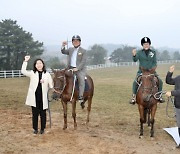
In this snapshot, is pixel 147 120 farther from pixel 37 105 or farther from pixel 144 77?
pixel 37 105

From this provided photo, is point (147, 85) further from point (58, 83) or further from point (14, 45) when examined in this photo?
point (14, 45)

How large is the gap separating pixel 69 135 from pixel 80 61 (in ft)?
7.33

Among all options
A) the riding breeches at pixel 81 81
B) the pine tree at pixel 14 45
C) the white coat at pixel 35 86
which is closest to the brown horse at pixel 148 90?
the riding breeches at pixel 81 81

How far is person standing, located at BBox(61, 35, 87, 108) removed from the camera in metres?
8.15

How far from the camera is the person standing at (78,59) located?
815 centimetres

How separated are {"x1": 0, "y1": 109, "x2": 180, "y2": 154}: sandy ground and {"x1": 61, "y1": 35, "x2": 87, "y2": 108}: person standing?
1.21m

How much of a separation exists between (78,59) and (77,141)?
2.50m

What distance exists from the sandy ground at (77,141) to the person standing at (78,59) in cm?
121

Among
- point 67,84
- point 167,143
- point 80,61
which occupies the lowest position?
point 167,143

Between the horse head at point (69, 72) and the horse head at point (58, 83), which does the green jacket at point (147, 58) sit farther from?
the horse head at point (58, 83)

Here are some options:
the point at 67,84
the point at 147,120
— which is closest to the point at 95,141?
the point at 67,84

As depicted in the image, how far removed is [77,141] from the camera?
283 inches

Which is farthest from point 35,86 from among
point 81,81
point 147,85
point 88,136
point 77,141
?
point 147,85

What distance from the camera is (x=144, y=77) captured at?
7570 mm
